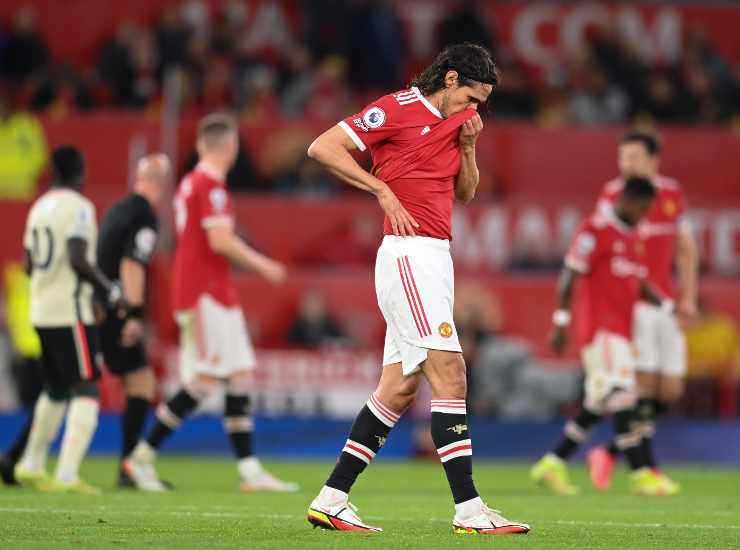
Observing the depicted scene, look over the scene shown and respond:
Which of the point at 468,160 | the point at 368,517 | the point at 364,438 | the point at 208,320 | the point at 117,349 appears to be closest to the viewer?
the point at 364,438

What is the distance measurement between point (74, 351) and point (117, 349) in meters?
0.90

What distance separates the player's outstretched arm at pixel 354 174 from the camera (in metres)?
7.16

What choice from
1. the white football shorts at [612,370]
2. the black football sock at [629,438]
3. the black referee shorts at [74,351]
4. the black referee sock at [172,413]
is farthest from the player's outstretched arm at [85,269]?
the black football sock at [629,438]

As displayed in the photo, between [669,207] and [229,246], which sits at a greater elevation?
[669,207]

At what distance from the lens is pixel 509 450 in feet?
52.3

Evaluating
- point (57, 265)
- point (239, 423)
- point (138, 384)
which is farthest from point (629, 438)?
point (57, 265)

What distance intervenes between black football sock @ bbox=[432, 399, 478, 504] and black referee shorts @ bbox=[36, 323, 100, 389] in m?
3.78

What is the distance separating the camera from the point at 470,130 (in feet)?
24.2

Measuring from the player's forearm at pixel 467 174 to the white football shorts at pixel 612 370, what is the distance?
418 centimetres

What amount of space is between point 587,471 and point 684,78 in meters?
8.58

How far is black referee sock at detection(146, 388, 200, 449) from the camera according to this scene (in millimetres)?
10984

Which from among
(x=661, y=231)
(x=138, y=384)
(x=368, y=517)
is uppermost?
(x=661, y=231)

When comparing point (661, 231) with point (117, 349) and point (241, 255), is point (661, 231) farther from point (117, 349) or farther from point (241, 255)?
point (117, 349)

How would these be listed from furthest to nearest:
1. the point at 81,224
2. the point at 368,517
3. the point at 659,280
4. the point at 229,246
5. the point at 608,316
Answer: the point at 659,280, the point at 608,316, the point at 229,246, the point at 81,224, the point at 368,517
